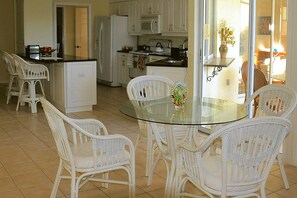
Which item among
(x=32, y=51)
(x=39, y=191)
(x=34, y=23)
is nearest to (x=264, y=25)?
(x=39, y=191)

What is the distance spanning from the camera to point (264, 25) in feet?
14.8

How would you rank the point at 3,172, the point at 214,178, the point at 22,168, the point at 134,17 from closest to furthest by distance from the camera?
the point at 214,178 → the point at 3,172 → the point at 22,168 → the point at 134,17

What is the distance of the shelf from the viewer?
16.9 ft

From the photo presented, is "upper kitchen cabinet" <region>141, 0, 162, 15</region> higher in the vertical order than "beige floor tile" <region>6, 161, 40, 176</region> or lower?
higher

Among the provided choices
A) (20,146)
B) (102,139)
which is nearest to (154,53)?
(20,146)

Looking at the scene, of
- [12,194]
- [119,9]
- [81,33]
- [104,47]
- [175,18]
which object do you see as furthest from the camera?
[81,33]

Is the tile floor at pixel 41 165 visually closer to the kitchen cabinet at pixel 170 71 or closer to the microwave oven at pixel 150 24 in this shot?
the kitchen cabinet at pixel 170 71

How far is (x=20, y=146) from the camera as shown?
15.7 feet

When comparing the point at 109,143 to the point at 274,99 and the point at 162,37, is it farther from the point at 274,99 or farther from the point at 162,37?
the point at 162,37

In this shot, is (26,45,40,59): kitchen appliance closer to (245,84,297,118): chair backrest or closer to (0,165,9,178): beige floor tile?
(0,165,9,178): beige floor tile

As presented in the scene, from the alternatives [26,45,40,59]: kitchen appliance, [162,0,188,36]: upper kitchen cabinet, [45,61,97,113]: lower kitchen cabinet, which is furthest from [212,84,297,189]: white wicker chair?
[26,45,40,59]: kitchen appliance

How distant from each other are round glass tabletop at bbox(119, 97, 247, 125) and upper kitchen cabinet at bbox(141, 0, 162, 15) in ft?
17.7

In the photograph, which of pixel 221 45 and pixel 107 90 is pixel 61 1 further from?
pixel 221 45

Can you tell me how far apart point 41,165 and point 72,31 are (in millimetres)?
7608
